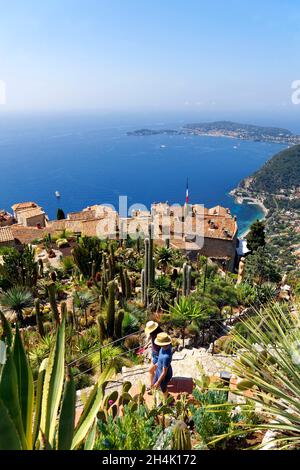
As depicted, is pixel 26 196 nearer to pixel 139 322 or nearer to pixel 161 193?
pixel 161 193

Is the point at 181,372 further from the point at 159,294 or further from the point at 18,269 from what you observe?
the point at 18,269

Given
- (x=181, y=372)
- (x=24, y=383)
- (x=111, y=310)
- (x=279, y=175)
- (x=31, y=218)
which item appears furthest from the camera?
(x=279, y=175)

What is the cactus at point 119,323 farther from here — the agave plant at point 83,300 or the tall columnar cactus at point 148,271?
the tall columnar cactus at point 148,271

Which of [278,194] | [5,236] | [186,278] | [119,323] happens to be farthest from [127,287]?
[278,194]

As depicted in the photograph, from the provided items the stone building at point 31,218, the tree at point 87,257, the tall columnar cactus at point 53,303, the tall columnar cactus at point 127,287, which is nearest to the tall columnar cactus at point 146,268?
the tall columnar cactus at point 127,287
